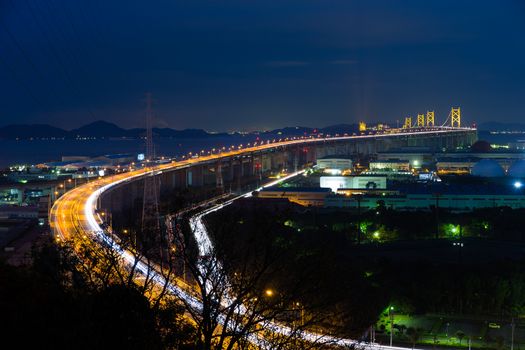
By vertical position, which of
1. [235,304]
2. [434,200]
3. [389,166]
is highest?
[235,304]

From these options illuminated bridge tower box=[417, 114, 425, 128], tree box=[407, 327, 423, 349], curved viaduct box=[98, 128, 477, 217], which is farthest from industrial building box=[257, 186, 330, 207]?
illuminated bridge tower box=[417, 114, 425, 128]

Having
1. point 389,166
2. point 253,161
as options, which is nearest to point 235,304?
point 389,166

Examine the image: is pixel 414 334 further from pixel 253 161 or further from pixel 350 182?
pixel 253 161

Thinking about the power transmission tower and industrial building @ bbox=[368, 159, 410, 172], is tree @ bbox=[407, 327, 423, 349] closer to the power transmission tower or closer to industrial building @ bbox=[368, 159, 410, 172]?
the power transmission tower

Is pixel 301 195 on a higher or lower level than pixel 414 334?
higher

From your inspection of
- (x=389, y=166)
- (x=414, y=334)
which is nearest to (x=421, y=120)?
(x=389, y=166)

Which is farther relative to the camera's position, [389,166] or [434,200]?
[389,166]

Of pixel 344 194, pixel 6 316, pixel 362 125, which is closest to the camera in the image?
pixel 6 316

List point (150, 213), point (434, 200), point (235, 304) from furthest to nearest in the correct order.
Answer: point (434, 200) → point (150, 213) → point (235, 304)

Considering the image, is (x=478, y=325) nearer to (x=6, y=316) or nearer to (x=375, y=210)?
(x=6, y=316)

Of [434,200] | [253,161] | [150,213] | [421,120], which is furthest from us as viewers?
[421,120]

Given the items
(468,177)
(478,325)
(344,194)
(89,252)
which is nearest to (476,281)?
(478,325)
